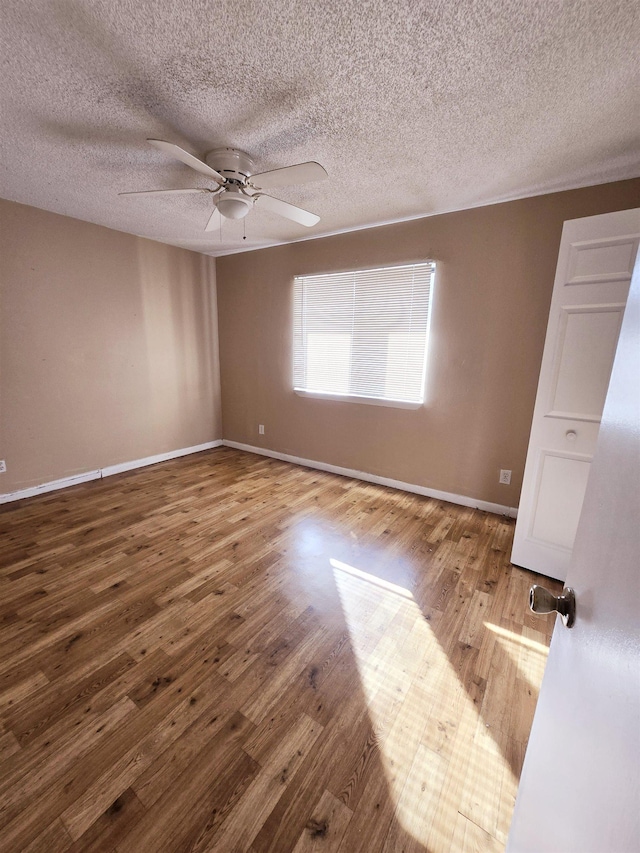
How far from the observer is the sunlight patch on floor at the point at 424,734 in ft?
3.42

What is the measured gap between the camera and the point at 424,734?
126cm

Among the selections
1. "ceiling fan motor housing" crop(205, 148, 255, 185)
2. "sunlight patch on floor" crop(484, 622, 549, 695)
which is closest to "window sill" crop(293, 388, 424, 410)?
"sunlight patch on floor" crop(484, 622, 549, 695)

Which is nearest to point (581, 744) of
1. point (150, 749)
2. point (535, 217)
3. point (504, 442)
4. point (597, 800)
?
point (597, 800)

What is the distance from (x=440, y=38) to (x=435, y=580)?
8.35ft

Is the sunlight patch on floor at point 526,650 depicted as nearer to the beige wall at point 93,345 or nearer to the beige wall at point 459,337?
the beige wall at point 459,337

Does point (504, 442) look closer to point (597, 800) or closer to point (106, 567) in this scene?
point (597, 800)

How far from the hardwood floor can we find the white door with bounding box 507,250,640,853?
1.72 ft

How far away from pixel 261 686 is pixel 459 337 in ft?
9.14

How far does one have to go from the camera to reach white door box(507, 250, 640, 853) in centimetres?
38

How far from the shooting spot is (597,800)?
1.38ft

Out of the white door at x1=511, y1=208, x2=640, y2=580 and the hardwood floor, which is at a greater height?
the white door at x1=511, y1=208, x2=640, y2=580

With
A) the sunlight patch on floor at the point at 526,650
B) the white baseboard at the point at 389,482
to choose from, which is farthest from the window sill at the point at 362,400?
the sunlight patch on floor at the point at 526,650

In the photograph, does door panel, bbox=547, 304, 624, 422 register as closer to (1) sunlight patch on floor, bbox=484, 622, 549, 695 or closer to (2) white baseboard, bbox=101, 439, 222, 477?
(1) sunlight patch on floor, bbox=484, 622, 549, 695

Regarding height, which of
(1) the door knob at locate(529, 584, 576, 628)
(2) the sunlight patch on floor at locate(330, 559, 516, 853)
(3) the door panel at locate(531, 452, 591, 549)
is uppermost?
(1) the door knob at locate(529, 584, 576, 628)
